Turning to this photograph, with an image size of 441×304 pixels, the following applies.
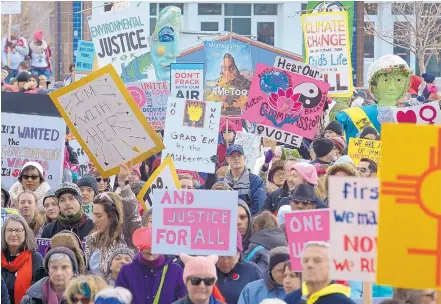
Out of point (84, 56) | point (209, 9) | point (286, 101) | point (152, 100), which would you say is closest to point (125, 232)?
point (286, 101)

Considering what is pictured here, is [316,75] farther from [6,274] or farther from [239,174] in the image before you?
[6,274]

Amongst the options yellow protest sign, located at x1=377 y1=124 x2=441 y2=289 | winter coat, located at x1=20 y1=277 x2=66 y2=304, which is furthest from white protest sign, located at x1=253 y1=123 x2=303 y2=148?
yellow protest sign, located at x1=377 y1=124 x2=441 y2=289

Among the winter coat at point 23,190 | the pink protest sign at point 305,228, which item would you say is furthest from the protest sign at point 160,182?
the pink protest sign at point 305,228

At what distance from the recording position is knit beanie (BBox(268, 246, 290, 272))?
332 inches

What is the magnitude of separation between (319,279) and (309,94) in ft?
20.4

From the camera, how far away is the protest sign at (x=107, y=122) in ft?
36.1

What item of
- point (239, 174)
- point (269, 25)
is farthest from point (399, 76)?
point (269, 25)

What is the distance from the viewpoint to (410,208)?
22.8ft

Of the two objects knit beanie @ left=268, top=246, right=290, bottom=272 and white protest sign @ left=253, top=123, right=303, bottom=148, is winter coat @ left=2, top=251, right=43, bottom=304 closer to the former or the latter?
knit beanie @ left=268, top=246, right=290, bottom=272

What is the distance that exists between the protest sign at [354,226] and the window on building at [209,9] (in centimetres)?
3173

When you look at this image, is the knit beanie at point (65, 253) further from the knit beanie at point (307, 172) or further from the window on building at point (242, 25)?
the window on building at point (242, 25)

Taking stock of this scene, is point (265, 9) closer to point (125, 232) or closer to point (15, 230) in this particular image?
point (125, 232)

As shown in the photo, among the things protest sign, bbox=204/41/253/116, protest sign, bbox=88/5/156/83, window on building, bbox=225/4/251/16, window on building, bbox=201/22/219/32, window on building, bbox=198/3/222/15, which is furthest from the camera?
window on building, bbox=225/4/251/16

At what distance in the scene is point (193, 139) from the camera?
1336cm
